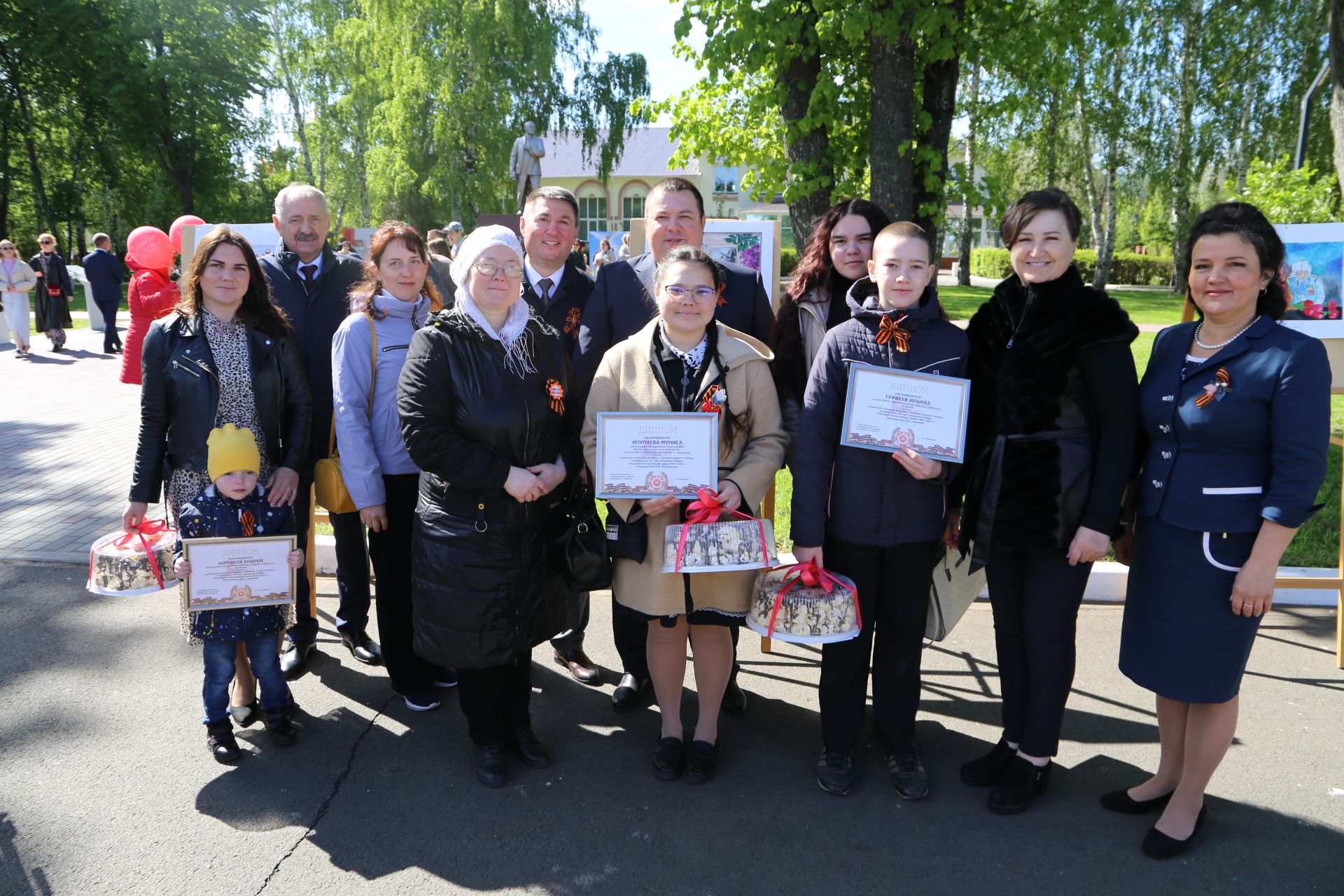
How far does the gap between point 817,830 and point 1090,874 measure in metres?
0.94

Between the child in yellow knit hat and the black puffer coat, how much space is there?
770 millimetres

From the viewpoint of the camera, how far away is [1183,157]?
28156 mm

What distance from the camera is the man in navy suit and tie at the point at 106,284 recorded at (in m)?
16.7

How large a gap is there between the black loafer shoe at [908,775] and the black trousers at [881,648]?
1.7 inches

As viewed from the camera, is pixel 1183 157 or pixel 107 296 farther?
pixel 1183 157

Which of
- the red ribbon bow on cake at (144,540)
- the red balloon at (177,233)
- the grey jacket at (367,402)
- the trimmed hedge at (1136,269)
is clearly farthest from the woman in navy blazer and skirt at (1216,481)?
the trimmed hedge at (1136,269)

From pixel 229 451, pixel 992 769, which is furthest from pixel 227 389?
pixel 992 769

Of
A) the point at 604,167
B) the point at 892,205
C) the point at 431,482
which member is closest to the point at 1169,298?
the point at 604,167

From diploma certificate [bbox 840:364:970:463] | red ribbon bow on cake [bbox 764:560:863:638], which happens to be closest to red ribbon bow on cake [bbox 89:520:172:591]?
red ribbon bow on cake [bbox 764:560:863:638]

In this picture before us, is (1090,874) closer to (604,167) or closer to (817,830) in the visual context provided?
(817,830)

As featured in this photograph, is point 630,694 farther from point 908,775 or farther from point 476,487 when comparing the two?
point 476,487

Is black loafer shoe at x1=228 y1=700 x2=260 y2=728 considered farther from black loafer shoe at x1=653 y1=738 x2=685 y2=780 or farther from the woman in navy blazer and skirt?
the woman in navy blazer and skirt

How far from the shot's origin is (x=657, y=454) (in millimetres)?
3230

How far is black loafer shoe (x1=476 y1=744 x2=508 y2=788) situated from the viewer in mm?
3555
